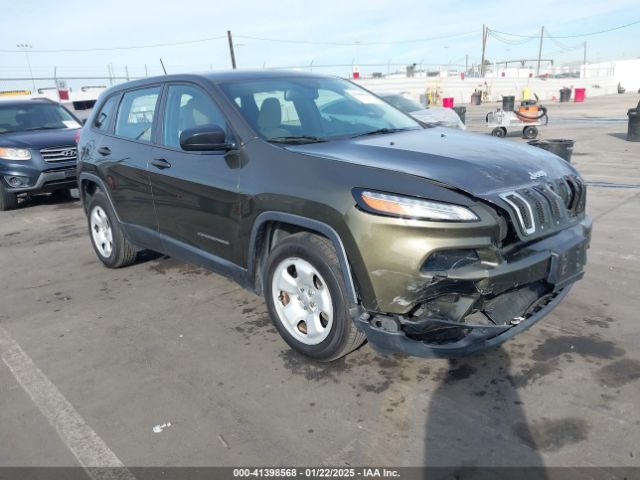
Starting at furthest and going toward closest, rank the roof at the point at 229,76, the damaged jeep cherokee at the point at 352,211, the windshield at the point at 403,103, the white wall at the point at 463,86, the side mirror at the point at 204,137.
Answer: the white wall at the point at 463,86
the windshield at the point at 403,103
the roof at the point at 229,76
the side mirror at the point at 204,137
the damaged jeep cherokee at the point at 352,211

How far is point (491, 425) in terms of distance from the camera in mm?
2660

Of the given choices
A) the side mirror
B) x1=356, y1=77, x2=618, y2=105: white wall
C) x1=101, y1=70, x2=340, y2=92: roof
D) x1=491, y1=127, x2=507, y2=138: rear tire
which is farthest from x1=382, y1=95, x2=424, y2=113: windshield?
x1=356, y1=77, x2=618, y2=105: white wall

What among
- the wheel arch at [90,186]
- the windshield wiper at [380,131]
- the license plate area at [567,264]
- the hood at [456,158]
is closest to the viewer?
the hood at [456,158]

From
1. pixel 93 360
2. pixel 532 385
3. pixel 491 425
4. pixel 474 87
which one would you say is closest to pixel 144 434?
pixel 93 360

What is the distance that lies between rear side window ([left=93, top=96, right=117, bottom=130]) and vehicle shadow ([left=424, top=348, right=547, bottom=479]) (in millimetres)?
3875

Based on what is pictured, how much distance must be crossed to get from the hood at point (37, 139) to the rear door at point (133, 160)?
Answer: 13.9 ft

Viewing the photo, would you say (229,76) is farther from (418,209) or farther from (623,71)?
(623,71)

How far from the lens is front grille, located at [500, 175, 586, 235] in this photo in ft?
9.06

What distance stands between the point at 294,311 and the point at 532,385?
1.45 meters

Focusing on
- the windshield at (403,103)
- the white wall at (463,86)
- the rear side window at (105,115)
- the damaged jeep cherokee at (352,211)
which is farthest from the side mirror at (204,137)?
the white wall at (463,86)

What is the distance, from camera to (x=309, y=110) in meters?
3.97

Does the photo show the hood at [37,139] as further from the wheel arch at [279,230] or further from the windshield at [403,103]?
the windshield at [403,103]

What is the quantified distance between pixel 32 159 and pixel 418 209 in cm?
779

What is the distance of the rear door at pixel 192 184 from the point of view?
11.8ft
